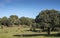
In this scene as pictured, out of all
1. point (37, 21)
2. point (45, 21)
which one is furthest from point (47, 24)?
point (37, 21)

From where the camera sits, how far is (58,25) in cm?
3341

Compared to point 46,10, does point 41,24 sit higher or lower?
lower

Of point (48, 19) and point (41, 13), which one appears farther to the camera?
point (41, 13)

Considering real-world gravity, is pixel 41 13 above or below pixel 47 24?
above

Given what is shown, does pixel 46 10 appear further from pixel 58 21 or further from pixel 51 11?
pixel 58 21

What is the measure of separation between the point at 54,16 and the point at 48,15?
1214mm

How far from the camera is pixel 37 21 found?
1358 inches

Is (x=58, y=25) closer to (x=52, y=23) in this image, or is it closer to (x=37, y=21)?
(x=52, y=23)

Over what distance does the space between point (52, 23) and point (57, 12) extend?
282cm

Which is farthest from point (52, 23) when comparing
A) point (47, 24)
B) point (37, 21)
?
point (37, 21)

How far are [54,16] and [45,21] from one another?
207 centimetres

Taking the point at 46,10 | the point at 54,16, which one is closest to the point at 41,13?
the point at 46,10

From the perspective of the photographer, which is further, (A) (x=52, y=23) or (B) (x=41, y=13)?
(B) (x=41, y=13)

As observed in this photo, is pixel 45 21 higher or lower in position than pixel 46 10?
lower
